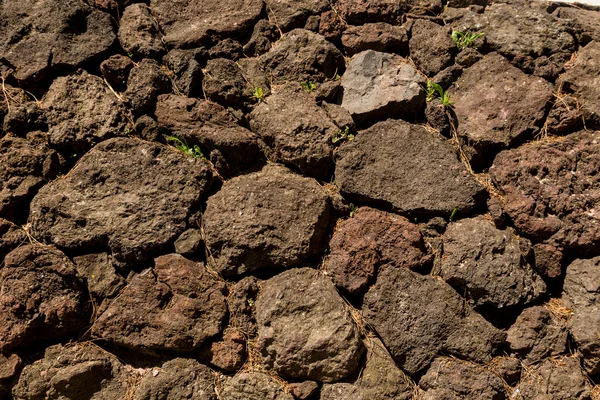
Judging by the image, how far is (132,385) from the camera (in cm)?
271

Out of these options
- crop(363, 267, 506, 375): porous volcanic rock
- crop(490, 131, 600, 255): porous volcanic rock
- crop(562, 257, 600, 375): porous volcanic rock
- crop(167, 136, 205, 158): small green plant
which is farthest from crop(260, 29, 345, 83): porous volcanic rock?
crop(562, 257, 600, 375): porous volcanic rock

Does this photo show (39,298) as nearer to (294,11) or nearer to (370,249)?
(370,249)

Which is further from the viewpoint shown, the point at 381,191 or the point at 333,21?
Answer: the point at 333,21

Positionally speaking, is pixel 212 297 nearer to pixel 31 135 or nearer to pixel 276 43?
pixel 31 135

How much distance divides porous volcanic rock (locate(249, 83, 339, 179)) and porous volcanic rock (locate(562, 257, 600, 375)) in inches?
53.5

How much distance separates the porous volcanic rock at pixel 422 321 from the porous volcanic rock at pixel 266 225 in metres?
0.43

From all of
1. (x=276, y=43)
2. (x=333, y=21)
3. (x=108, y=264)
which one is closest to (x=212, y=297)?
(x=108, y=264)

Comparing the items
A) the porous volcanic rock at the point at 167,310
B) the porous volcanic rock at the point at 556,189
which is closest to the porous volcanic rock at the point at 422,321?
the porous volcanic rock at the point at 556,189

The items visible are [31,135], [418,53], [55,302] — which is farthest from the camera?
[418,53]

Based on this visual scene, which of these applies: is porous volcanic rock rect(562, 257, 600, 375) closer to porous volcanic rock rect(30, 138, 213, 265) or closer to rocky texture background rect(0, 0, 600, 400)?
rocky texture background rect(0, 0, 600, 400)

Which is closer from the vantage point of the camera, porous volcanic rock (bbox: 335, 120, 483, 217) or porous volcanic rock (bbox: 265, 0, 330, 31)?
porous volcanic rock (bbox: 335, 120, 483, 217)

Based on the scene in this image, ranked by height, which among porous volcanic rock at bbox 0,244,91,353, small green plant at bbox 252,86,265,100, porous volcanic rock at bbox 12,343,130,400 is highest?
small green plant at bbox 252,86,265,100

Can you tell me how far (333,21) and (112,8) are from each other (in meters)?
1.33

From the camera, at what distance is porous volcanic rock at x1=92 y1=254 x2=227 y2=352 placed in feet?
8.80
